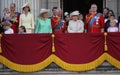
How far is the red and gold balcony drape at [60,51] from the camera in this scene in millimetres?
14797

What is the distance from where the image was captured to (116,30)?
15.3 metres

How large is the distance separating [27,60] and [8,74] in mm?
704

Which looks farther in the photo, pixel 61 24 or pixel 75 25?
pixel 61 24

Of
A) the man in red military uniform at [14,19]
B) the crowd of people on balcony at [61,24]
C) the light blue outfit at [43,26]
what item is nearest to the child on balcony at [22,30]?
the crowd of people on balcony at [61,24]

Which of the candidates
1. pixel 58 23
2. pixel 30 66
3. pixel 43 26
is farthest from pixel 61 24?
pixel 30 66

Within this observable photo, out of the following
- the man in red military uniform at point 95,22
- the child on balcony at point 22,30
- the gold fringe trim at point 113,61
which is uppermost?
the man in red military uniform at point 95,22

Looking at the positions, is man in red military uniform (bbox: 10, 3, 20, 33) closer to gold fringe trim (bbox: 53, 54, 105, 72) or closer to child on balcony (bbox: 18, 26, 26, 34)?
child on balcony (bbox: 18, 26, 26, 34)

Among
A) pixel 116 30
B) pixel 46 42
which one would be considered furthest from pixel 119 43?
pixel 46 42

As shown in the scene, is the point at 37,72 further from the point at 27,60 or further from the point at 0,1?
the point at 0,1

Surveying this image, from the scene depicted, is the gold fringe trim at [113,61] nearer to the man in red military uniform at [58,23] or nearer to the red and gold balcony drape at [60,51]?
the red and gold balcony drape at [60,51]

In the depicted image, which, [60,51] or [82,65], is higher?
[60,51]

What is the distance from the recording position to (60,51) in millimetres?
14891

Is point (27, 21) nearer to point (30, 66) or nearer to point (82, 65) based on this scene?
point (30, 66)

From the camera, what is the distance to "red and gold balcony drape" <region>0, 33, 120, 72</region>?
14.8 m
